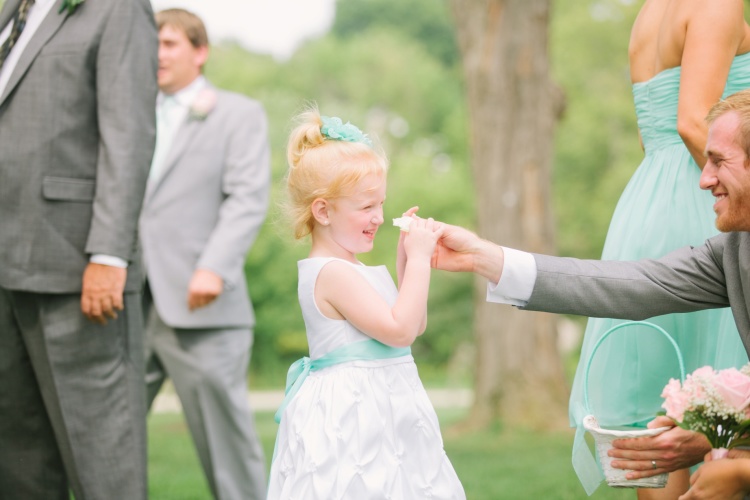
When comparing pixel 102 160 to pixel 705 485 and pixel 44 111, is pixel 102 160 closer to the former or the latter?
pixel 44 111

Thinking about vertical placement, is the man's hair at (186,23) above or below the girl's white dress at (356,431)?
above

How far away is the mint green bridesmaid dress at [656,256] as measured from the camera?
390 cm

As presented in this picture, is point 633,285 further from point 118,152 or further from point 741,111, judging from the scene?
point 118,152

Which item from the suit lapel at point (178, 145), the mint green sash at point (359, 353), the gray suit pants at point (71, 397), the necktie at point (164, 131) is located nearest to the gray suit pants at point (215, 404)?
the suit lapel at point (178, 145)

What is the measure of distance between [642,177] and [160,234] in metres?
2.59

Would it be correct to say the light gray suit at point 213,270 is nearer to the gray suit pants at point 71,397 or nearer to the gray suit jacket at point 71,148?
the gray suit pants at point 71,397

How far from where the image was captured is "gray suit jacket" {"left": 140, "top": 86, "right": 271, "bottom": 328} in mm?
5562

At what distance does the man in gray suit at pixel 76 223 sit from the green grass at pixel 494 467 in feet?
7.65

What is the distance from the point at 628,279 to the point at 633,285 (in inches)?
0.9

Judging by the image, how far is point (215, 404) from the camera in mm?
5531

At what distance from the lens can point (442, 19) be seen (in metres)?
66.5

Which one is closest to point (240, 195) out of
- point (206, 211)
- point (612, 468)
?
point (206, 211)

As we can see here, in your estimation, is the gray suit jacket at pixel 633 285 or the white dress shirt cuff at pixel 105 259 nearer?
the gray suit jacket at pixel 633 285

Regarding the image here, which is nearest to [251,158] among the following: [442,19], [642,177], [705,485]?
[642,177]
